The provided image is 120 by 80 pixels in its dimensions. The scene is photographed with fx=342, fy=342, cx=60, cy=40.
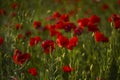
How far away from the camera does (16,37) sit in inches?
125

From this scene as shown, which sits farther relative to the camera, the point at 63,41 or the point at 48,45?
the point at 63,41

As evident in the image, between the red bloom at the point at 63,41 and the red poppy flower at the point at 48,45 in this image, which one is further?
the red bloom at the point at 63,41

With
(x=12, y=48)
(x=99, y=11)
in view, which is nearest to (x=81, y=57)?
(x=12, y=48)

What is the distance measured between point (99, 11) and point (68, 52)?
3.33 m

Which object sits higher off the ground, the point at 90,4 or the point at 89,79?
the point at 89,79

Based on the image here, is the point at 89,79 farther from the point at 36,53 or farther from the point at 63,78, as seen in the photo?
the point at 36,53

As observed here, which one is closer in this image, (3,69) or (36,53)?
(3,69)

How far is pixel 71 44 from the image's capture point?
119 inches

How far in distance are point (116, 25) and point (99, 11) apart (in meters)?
3.21

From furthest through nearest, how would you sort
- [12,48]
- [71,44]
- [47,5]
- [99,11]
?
1. [47,5]
2. [99,11]
3. [12,48]
4. [71,44]

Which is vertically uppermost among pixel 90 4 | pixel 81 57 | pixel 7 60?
pixel 7 60

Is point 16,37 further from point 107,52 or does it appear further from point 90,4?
point 90,4

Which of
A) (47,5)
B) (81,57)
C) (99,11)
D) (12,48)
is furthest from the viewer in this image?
(47,5)

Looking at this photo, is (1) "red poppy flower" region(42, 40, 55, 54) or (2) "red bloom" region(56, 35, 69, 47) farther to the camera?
(2) "red bloom" region(56, 35, 69, 47)
